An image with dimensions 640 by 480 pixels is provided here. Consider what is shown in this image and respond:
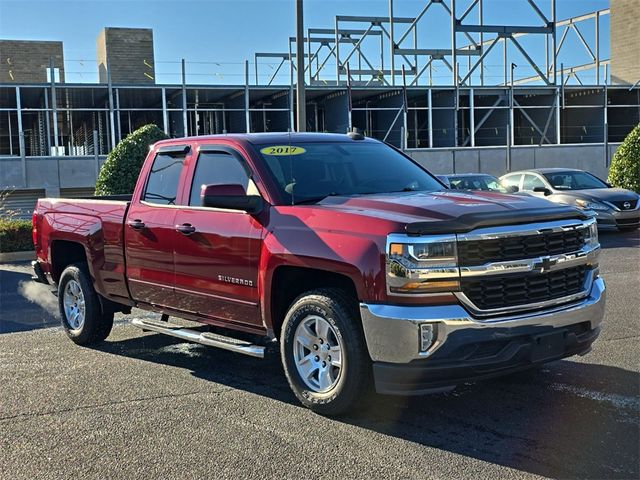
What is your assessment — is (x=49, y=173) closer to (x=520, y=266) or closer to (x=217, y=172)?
(x=217, y=172)

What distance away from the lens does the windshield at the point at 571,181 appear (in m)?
17.3

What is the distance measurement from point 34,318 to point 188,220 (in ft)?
12.9

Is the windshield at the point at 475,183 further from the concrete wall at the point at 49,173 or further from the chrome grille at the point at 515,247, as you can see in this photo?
the concrete wall at the point at 49,173

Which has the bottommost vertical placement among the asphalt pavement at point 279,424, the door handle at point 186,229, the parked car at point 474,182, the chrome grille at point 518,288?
the asphalt pavement at point 279,424

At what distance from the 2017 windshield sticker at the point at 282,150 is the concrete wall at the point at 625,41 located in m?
33.5

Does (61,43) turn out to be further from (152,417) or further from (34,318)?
(152,417)

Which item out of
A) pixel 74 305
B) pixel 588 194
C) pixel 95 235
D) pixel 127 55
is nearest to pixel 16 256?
pixel 74 305

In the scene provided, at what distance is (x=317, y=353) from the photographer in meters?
5.10

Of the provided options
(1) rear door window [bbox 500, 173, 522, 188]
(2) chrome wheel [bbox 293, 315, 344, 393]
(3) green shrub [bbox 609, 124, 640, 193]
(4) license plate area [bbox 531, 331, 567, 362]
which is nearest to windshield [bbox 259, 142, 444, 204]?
(2) chrome wheel [bbox 293, 315, 344, 393]

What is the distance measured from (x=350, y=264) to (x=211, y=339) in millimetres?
1667

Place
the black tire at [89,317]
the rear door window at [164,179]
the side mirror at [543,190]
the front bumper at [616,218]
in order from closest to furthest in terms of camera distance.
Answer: the rear door window at [164,179]
the black tire at [89,317]
the front bumper at [616,218]
the side mirror at [543,190]

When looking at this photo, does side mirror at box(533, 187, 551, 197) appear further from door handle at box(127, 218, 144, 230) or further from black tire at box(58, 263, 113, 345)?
door handle at box(127, 218, 144, 230)

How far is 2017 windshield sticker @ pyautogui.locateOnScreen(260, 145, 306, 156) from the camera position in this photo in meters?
6.00

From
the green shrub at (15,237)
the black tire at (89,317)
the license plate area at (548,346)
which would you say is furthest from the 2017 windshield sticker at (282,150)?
the green shrub at (15,237)
